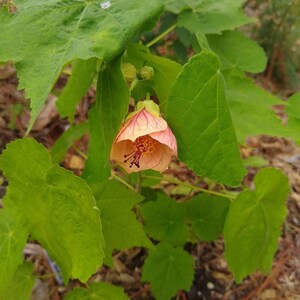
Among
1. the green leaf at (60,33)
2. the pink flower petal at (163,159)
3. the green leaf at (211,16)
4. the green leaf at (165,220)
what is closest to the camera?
the green leaf at (60,33)

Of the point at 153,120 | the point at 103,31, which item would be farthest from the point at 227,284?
the point at 103,31

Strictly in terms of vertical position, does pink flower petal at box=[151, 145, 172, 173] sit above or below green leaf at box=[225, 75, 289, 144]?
above

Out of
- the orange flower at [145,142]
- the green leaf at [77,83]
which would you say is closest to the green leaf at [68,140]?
the green leaf at [77,83]

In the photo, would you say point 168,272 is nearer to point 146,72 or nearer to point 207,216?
point 207,216

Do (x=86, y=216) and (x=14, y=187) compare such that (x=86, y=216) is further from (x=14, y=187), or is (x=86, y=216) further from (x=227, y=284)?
(x=227, y=284)

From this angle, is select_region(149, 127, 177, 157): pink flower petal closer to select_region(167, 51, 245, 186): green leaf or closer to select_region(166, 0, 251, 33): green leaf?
select_region(167, 51, 245, 186): green leaf

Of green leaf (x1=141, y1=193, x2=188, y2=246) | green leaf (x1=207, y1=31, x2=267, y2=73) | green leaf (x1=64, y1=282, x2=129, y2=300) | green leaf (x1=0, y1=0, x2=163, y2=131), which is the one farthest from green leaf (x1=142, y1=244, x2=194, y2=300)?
green leaf (x1=0, y1=0, x2=163, y2=131)

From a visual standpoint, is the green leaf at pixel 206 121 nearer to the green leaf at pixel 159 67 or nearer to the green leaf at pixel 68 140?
the green leaf at pixel 159 67
